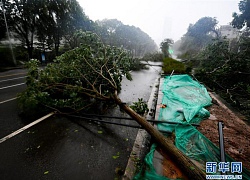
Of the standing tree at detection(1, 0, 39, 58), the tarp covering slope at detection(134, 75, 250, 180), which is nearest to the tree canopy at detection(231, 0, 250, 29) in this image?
the tarp covering slope at detection(134, 75, 250, 180)

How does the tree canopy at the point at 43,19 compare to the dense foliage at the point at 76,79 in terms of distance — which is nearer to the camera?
the dense foliage at the point at 76,79

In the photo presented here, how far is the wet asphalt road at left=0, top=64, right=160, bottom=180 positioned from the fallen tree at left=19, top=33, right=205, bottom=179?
1.79 ft

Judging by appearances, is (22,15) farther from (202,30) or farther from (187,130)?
(202,30)

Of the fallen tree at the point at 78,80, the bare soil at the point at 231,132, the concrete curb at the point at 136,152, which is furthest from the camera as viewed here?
the fallen tree at the point at 78,80

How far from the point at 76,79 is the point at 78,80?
96mm

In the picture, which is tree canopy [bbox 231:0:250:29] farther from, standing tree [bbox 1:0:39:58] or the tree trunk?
standing tree [bbox 1:0:39:58]

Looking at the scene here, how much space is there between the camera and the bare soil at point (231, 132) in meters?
2.62

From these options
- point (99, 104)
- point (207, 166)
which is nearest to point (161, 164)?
point (207, 166)

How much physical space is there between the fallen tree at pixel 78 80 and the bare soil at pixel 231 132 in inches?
68.5

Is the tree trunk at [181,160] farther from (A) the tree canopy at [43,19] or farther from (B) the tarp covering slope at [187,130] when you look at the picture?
(A) the tree canopy at [43,19]

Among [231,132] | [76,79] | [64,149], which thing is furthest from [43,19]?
[231,132]

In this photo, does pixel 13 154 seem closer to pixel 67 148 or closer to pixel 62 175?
pixel 67 148

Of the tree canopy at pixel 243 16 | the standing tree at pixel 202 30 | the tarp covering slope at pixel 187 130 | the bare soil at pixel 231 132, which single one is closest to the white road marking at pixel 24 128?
the tarp covering slope at pixel 187 130

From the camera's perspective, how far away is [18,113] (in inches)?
164
